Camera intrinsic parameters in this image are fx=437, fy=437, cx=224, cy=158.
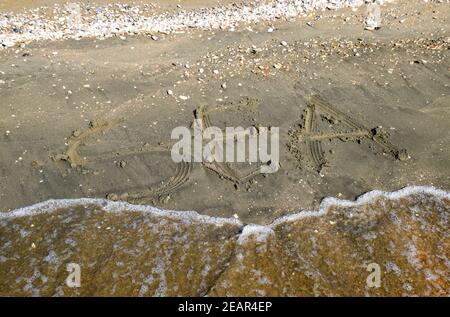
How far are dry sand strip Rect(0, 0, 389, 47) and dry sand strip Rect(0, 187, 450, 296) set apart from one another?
17.2ft

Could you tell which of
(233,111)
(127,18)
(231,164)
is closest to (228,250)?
(231,164)

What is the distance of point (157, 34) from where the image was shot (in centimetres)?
1038

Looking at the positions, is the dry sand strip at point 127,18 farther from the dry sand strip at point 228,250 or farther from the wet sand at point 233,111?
the dry sand strip at point 228,250

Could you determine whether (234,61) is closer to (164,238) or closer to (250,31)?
(250,31)

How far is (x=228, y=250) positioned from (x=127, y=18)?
714cm

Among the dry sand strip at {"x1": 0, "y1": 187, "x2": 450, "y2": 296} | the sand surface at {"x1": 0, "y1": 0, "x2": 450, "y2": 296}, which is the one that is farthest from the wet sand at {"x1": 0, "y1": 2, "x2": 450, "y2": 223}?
the dry sand strip at {"x1": 0, "y1": 187, "x2": 450, "y2": 296}

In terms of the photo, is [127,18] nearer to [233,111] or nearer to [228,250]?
[233,111]

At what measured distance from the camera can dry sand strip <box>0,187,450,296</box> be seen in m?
5.68

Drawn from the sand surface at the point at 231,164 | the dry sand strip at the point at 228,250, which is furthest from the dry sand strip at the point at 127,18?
the dry sand strip at the point at 228,250

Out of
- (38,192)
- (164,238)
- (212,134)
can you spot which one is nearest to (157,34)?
(212,134)

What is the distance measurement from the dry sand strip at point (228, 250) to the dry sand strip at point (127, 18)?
17.2ft

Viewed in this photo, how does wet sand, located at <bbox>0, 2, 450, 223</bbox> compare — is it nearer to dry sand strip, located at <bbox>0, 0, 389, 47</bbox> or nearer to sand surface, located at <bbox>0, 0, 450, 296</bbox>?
sand surface, located at <bbox>0, 0, 450, 296</bbox>

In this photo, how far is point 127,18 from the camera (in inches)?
427

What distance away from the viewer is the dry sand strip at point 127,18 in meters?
10.3
